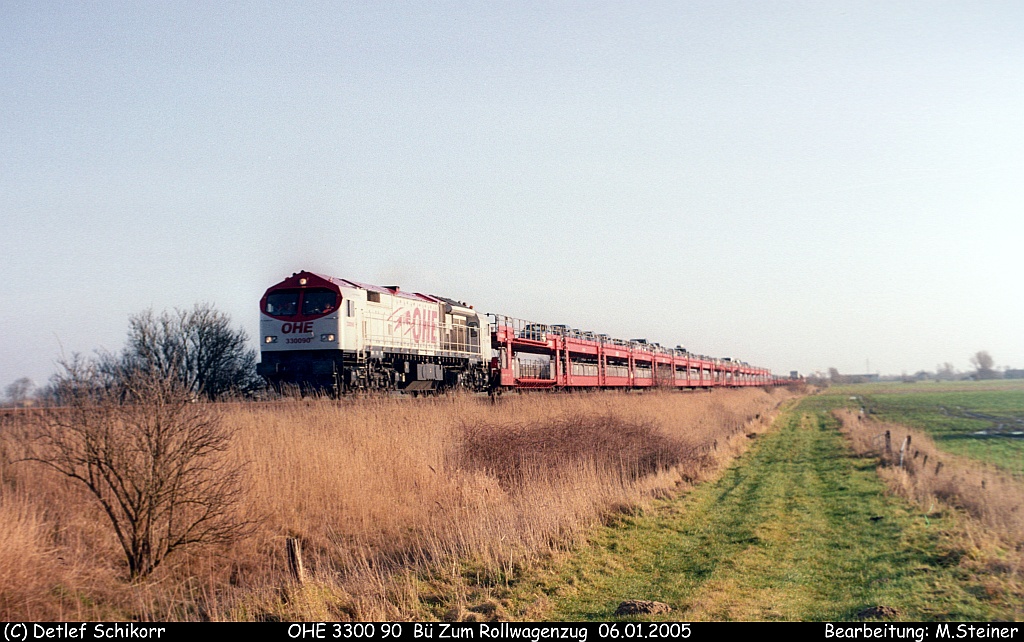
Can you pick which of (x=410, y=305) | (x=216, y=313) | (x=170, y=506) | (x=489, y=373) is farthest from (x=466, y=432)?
(x=216, y=313)

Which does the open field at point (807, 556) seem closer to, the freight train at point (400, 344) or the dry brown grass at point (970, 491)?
the dry brown grass at point (970, 491)

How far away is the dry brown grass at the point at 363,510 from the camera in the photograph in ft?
24.5

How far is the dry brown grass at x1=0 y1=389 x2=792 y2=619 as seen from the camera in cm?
746

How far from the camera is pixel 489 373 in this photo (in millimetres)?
29188

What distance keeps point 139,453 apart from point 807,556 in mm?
8904

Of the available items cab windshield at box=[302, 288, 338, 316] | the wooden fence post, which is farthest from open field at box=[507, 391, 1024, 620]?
cab windshield at box=[302, 288, 338, 316]

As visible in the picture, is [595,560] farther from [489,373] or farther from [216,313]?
[216,313]

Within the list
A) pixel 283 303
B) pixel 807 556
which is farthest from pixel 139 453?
pixel 283 303

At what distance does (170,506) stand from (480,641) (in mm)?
4448

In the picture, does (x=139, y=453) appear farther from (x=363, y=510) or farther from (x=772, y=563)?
(x=772, y=563)

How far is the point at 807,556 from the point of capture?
407 inches

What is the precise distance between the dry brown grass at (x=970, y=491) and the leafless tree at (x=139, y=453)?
33.1 feet

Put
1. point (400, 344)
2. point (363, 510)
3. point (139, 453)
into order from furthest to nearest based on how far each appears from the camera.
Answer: point (400, 344), point (363, 510), point (139, 453)

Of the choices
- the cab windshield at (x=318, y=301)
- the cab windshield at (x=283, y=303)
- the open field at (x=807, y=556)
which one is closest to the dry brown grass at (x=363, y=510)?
the open field at (x=807, y=556)
